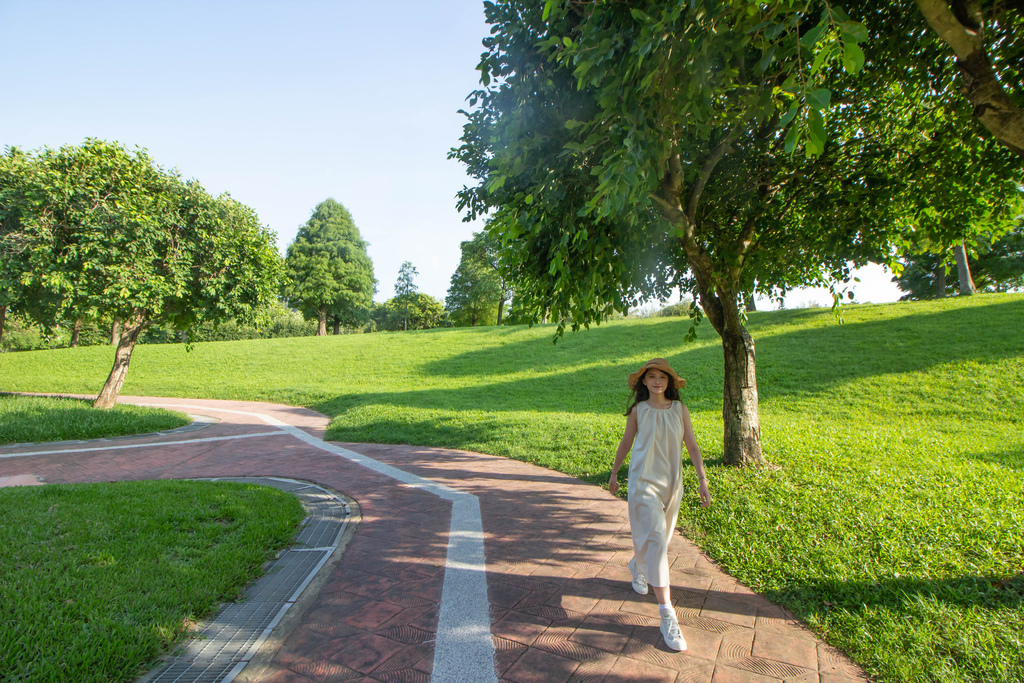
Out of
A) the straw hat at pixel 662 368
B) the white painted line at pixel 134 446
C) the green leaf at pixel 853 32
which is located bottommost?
the white painted line at pixel 134 446

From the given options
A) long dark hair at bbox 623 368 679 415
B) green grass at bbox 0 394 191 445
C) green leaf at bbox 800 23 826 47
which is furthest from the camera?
green grass at bbox 0 394 191 445

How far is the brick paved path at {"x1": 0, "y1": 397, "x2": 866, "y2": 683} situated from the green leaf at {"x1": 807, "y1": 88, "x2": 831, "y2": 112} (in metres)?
3.16

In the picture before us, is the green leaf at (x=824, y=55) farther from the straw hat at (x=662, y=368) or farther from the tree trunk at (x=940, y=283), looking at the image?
the tree trunk at (x=940, y=283)

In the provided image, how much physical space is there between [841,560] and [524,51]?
5.46 metres

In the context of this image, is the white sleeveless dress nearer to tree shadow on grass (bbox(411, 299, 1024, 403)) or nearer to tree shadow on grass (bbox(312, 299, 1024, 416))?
tree shadow on grass (bbox(312, 299, 1024, 416))

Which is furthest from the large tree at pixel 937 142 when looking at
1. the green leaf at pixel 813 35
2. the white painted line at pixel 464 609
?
the white painted line at pixel 464 609

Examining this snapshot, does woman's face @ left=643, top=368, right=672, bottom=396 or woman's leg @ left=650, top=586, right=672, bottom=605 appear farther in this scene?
woman's face @ left=643, top=368, right=672, bottom=396

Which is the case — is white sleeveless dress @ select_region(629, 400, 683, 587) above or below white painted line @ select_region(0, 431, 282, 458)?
above

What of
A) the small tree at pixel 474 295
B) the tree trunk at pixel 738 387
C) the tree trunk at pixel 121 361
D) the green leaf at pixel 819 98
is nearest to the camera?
the green leaf at pixel 819 98

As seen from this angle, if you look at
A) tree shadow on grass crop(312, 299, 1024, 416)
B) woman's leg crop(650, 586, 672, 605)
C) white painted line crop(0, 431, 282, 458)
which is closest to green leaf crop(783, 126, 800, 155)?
woman's leg crop(650, 586, 672, 605)

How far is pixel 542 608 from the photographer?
12.7ft

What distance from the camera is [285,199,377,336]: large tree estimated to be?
42.8m

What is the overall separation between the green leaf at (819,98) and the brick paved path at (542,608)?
10.4 feet

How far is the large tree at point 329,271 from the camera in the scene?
140 ft
